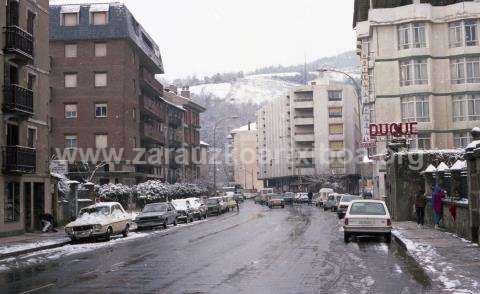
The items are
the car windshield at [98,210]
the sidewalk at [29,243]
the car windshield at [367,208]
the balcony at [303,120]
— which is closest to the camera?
the sidewalk at [29,243]

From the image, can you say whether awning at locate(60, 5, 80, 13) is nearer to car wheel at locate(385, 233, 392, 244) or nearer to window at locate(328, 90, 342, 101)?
car wheel at locate(385, 233, 392, 244)

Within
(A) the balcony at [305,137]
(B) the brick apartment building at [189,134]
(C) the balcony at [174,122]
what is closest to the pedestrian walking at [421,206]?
(C) the balcony at [174,122]

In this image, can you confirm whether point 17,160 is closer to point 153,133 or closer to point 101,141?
point 101,141

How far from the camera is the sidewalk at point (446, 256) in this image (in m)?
12.2

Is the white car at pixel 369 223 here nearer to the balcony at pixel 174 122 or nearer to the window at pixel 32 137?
the window at pixel 32 137

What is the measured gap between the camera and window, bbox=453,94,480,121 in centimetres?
5625

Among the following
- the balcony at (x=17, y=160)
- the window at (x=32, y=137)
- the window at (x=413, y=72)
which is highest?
the window at (x=413, y=72)

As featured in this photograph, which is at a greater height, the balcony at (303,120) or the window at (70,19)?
the window at (70,19)

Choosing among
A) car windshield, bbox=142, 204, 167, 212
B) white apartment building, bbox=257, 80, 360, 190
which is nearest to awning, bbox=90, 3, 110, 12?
car windshield, bbox=142, 204, 167, 212

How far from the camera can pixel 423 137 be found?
5678cm

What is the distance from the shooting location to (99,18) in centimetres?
6012

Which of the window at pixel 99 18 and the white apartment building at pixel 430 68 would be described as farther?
the window at pixel 99 18

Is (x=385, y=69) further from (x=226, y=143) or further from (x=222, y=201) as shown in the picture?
(x=226, y=143)

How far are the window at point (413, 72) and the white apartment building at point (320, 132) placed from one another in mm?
57997
